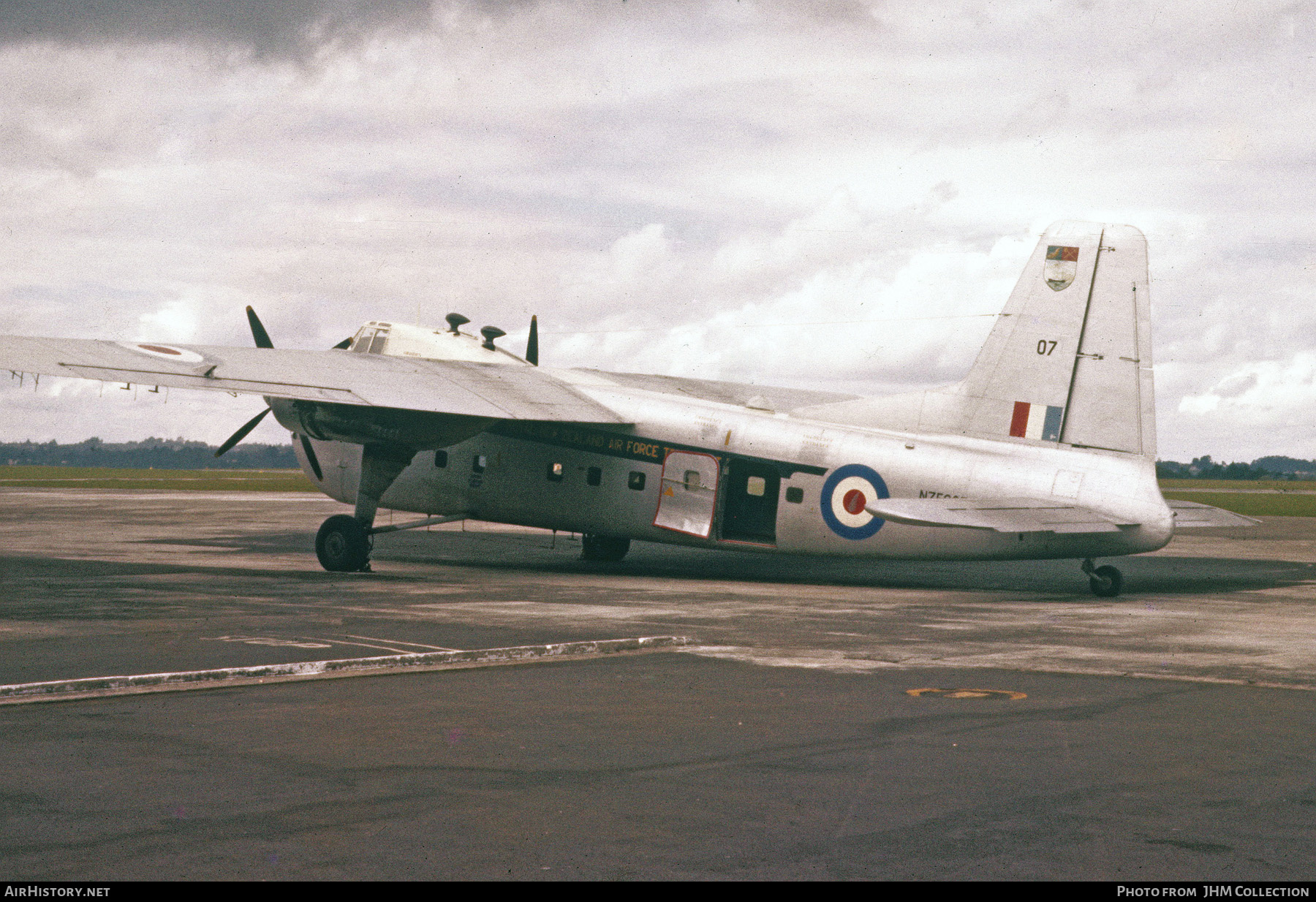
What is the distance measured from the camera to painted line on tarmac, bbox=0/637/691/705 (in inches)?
451

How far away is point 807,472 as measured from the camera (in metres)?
24.3

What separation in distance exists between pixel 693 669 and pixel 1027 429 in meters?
12.1

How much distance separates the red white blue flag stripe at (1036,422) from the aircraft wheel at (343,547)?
13.0m

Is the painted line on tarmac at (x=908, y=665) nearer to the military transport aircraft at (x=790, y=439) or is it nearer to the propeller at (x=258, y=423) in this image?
the military transport aircraft at (x=790, y=439)

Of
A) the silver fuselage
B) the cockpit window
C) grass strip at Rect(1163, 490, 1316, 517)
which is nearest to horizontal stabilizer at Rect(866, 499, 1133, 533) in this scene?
the silver fuselage

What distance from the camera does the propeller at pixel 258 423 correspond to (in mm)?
29891

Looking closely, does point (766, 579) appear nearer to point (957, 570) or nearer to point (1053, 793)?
point (957, 570)

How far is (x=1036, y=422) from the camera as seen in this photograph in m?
23.1

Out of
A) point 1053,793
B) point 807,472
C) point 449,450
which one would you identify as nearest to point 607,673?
point 1053,793

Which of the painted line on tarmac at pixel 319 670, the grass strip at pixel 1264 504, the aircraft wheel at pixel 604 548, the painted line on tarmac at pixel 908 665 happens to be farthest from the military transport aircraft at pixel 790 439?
the grass strip at pixel 1264 504

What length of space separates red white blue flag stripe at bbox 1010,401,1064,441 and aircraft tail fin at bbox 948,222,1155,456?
0.01 meters

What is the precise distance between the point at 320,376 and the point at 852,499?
34.1ft

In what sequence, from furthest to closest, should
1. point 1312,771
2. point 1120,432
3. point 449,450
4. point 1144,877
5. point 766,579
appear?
point 449,450, point 766,579, point 1120,432, point 1312,771, point 1144,877

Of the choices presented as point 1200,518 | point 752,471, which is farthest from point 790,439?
point 1200,518
